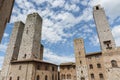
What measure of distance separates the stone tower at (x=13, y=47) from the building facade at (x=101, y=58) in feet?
70.0

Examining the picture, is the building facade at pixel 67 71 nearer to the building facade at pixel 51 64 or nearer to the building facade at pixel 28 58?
the building facade at pixel 51 64

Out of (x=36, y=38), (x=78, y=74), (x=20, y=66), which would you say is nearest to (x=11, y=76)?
(x=20, y=66)

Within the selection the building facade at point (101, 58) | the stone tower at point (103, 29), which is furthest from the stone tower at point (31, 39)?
the stone tower at point (103, 29)

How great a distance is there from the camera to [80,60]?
34.7 meters

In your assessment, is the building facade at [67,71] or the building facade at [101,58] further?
the building facade at [67,71]

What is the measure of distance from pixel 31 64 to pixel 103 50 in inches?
857

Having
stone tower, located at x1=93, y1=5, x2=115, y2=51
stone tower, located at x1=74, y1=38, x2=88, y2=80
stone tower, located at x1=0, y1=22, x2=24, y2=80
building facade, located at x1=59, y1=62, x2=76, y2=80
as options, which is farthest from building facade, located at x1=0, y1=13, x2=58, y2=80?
stone tower, located at x1=93, y1=5, x2=115, y2=51

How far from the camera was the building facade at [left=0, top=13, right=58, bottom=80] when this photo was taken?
2627 cm

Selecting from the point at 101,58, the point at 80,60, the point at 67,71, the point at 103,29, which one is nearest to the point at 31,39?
the point at 80,60

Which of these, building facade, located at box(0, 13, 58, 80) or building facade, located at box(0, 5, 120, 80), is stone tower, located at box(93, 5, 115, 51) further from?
building facade, located at box(0, 13, 58, 80)

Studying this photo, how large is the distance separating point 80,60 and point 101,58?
6.93 meters

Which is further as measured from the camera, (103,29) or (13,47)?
(13,47)

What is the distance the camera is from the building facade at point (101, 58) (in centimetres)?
2850

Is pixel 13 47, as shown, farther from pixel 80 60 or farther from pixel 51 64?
pixel 80 60
